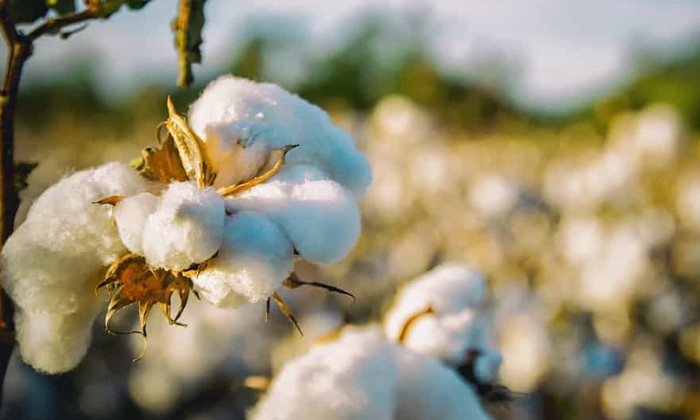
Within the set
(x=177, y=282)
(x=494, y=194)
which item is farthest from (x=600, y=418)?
(x=177, y=282)

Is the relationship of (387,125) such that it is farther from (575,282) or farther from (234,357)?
(234,357)

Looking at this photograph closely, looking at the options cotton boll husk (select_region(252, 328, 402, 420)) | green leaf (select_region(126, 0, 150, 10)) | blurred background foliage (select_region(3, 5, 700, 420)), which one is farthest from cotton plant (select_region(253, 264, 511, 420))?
blurred background foliage (select_region(3, 5, 700, 420))

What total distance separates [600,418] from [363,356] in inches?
102

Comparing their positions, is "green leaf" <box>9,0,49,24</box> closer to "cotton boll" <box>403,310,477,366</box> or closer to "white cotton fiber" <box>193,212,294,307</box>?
"white cotton fiber" <box>193,212,294,307</box>

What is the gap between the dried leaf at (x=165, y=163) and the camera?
518mm

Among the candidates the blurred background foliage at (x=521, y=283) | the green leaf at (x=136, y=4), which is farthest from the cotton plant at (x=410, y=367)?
the blurred background foliage at (x=521, y=283)

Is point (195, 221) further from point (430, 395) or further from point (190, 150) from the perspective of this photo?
point (430, 395)

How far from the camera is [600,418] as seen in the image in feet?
10.1

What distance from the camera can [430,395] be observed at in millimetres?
733

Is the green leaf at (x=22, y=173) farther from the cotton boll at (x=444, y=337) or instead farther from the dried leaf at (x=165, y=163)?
the cotton boll at (x=444, y=337)

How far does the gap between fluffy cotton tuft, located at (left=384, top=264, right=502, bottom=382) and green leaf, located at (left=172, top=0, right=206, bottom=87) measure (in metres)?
0.36

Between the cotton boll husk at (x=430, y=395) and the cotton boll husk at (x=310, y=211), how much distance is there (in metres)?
0.27

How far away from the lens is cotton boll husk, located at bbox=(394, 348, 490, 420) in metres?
0.72

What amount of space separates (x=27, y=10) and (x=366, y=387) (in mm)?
366
